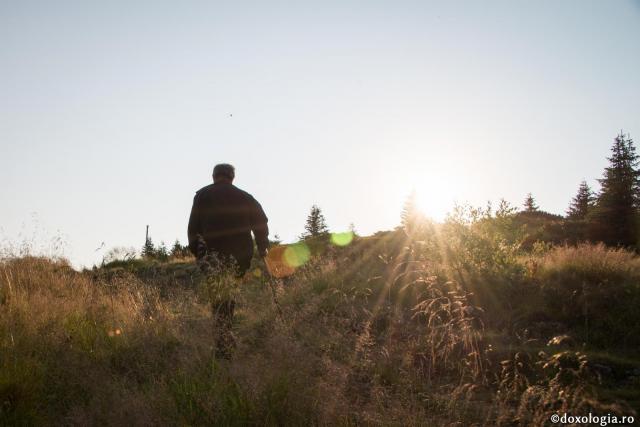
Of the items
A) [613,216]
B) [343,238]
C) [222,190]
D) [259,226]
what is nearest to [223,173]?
[222,190]

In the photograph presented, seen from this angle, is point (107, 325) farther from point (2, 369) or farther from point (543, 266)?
point (543, 266)

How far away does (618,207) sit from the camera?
23.4 meters

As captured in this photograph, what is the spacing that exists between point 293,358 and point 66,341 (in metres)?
2.93

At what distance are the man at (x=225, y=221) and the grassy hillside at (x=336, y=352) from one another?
0.63 metres

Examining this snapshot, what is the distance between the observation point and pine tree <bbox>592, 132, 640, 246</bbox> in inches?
893

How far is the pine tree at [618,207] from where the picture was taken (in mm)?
22688

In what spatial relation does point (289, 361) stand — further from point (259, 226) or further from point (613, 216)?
point (613, 216)

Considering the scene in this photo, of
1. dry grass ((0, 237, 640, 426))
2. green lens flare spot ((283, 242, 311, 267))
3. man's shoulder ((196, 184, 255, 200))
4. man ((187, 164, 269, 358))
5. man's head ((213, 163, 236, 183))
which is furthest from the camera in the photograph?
green lens flare spot ((283, 242, 311, 267))

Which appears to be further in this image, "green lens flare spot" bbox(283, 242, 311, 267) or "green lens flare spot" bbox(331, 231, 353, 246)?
"green lens flare spot" bbox(331, 231, 353, 246)

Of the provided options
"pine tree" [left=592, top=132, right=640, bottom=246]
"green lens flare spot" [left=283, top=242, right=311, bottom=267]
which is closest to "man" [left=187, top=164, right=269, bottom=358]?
"green lens flare spot" [left=283, top=242, right=311, bottom=267]

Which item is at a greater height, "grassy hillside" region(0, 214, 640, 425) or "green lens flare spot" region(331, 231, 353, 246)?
"green lens flare spot" region(331, 231, 353, 246)

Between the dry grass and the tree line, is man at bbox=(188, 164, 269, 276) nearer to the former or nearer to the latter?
the dry grass

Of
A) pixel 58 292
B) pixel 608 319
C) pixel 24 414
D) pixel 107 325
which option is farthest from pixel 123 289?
pixel 608 319

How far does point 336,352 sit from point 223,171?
9.82ft
